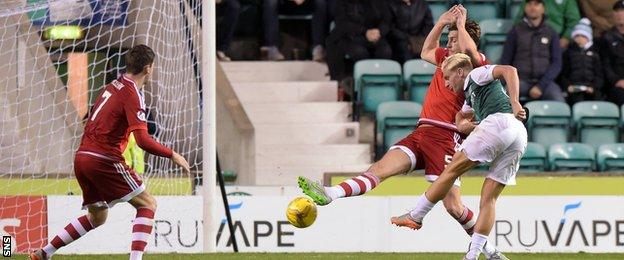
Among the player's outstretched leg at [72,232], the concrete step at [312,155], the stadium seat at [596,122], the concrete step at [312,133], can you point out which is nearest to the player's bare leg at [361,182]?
the player's outstretched leg at [72,232]

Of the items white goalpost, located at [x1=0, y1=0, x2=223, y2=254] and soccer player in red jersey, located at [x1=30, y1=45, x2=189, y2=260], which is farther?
white goalpost, located at [x1=0, y1=0, x2=223, y2=254]

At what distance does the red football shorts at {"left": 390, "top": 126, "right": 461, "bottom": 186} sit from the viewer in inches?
470

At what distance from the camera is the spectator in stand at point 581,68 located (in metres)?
18.9

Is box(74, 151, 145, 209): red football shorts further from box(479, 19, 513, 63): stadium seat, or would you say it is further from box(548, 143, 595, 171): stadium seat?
box(479, 19, 513, 63): stadium seat

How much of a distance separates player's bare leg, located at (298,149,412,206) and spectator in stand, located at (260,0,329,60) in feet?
24.4

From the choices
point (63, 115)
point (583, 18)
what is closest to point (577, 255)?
point (63, 115)

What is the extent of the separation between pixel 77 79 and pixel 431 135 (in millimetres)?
5998

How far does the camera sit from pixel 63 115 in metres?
15.4

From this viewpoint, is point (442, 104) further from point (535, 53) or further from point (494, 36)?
point (494, 36)

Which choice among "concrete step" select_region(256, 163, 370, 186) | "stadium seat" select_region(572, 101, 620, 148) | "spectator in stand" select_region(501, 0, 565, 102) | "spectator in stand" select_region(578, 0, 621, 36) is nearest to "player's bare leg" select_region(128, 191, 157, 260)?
"concrete step" select_region(256, 163, 370, 186)

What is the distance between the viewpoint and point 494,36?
1930cm

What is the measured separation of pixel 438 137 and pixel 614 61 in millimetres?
7763

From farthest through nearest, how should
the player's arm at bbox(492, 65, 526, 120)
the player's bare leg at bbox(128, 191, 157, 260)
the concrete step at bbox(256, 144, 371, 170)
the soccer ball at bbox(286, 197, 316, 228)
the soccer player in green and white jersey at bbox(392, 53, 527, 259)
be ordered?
the concrete step at bbox(256, 144, 371, 170)
the soccer ball at bbox(286, 197, 316, 228)
the player's bare leg at bbox(128, 191, 157, 260)
the soccer player in green and white jersey at bbox(392, 53, 527, 259)
the player's arm at bbox(492, 65, 526, 120)

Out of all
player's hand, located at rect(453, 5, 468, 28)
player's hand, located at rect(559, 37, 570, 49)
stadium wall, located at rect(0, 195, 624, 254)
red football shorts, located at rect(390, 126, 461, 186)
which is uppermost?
player's hand, located at rect(559, 37, 570, 49)
